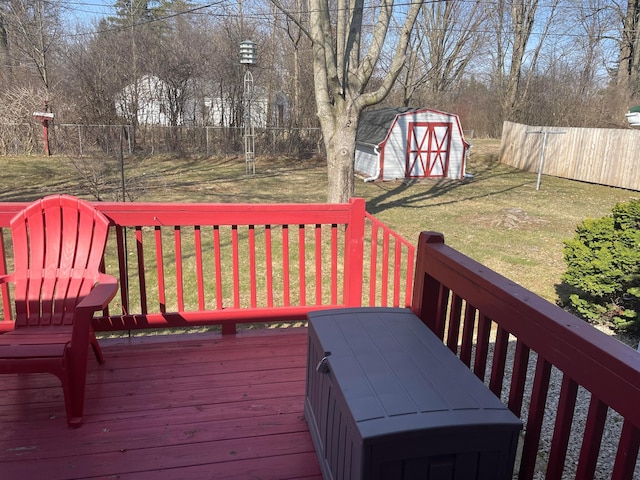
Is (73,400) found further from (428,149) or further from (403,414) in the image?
(428,149)

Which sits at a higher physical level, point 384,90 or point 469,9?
point 469,9

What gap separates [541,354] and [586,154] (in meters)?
16.0

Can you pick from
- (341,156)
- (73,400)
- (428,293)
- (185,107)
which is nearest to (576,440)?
(428,293)

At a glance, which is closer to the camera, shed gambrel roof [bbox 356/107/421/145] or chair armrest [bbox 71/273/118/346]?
chair armrest [bbox 71/273/118/346]

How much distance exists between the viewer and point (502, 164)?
19547 mm

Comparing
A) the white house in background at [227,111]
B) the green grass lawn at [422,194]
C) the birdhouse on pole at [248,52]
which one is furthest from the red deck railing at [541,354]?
the white house in background at [227,111]

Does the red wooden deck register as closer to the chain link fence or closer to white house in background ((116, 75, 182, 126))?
the chain link fence

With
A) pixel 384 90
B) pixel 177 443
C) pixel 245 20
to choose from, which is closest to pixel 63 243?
pixel 177 443

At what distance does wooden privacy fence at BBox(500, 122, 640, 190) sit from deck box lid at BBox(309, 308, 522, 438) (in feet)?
41.1

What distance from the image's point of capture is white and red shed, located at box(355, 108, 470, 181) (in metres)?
14.5

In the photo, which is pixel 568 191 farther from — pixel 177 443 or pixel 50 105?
pixel 50 105

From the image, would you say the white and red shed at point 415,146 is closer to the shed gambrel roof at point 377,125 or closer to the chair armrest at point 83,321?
the shed gambrel roof at point 377,125

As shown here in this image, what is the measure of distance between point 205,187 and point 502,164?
42.2ft

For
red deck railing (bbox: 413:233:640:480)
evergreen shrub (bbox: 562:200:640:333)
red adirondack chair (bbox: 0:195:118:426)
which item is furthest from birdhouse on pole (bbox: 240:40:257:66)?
red deck railing (bbox: 413:233:640:480)
